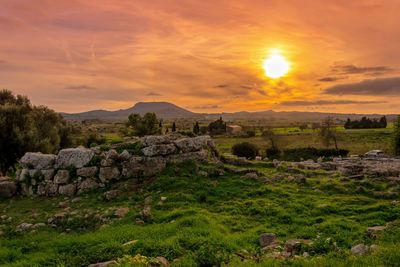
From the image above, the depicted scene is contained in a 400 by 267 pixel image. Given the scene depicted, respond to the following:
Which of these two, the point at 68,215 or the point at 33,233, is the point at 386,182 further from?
the point at 33,233

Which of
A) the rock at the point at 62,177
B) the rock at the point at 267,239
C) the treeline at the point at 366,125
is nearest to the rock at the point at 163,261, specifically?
the rock at the point at 267,239

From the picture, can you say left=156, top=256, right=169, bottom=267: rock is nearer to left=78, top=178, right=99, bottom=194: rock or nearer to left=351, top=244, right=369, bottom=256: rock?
left=351, top=244, right=369, bottom=256: rock

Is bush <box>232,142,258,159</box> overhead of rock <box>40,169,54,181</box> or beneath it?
beneath

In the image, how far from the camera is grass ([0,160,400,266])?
11.6 meters

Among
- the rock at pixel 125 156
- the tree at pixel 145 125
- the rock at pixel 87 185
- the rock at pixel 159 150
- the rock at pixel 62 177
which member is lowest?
the rock at pixel 87 185

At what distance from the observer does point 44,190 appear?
68.6ft

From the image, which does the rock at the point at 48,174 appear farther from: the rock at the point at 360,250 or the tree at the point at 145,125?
the tree at the point at 145,125

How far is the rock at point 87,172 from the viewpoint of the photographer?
21062 millimetres

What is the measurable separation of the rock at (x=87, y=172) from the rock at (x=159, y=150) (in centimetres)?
338

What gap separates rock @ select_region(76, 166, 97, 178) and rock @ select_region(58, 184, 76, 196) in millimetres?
891

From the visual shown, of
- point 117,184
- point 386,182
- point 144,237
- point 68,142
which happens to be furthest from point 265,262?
point 68,142

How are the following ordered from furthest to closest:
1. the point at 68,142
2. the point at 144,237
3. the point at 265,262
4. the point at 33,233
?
the point at 68,142, the point at 33,233, the point at 144,237, the point at 265,262

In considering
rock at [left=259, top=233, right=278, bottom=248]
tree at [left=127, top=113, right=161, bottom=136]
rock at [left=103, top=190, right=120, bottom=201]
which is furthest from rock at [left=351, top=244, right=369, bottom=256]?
tree at [left=127, top=113, right=161, bottom=136]

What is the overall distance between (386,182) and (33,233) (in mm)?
20394
